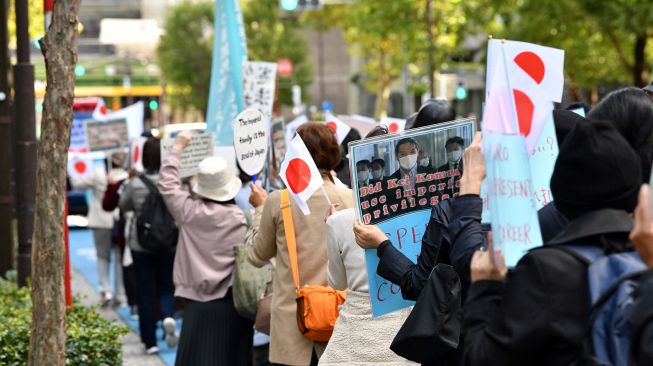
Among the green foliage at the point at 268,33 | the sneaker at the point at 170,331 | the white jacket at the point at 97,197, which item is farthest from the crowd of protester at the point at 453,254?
the green foliage at the point at 268,33

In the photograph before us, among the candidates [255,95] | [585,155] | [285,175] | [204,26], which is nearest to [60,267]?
[285,175]

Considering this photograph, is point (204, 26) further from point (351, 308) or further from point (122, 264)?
point (351, 308)

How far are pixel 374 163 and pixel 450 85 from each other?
22833 millimetres

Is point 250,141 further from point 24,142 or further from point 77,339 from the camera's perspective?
point 24,142

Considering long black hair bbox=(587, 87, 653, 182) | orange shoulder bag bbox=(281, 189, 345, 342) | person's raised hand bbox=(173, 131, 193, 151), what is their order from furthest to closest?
person's raised hand bbox=(173, 131, 193, 151), orange shoulder bag bbox=(281, 189, 345, 342), long black hair bbox=(587, 87, 653, 182)

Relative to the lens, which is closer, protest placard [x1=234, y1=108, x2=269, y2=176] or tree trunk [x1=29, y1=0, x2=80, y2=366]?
tree trunk [x1=29, y1=0, x2=80, y2=366]

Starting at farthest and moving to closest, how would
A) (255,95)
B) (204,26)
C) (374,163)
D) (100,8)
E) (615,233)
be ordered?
(100,8)
(204,26)
(255,95)
(374,163)
(615,233)

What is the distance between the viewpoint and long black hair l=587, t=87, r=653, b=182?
4180mm

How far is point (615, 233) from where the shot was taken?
3.24m

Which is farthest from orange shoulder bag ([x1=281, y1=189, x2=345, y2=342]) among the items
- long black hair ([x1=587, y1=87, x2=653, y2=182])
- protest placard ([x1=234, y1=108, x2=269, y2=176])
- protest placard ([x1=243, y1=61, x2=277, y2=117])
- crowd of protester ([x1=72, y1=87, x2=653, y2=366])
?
protest placard ([x1=243, y1=61, x2=277, y2=117])

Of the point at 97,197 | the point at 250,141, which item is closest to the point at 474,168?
the point at 250,141

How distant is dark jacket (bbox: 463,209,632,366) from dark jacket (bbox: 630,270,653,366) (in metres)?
0.19

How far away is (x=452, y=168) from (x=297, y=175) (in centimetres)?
135

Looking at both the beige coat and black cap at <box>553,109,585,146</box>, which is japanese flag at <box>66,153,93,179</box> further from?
black cap at <box>553,109,585,146</box>
